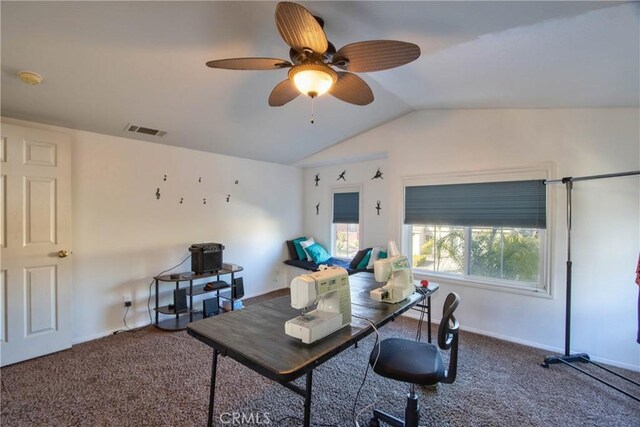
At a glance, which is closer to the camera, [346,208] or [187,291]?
[187,291]

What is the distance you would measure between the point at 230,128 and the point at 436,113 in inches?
99.2

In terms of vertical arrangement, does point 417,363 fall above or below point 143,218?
below

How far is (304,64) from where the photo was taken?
4.97 ft

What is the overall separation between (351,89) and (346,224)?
308cm

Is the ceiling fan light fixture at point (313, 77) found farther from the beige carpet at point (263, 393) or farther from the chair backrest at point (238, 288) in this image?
the chair backrest at point (238, 288)

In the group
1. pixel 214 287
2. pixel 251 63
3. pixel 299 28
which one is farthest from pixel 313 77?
pixel 214 287

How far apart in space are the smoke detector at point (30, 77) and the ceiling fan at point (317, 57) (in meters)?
1.58

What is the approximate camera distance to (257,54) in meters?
2.16

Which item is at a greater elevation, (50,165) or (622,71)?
(622,71)

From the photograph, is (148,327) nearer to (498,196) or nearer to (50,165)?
(50,165)

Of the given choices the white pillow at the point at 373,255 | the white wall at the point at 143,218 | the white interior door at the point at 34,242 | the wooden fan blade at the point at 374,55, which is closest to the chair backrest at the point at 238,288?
the white wall at the point at 143,218

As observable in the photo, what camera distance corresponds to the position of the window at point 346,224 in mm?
4629

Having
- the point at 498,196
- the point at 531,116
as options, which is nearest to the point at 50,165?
the point at 498,196

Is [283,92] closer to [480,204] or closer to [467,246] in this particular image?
[480,204]
